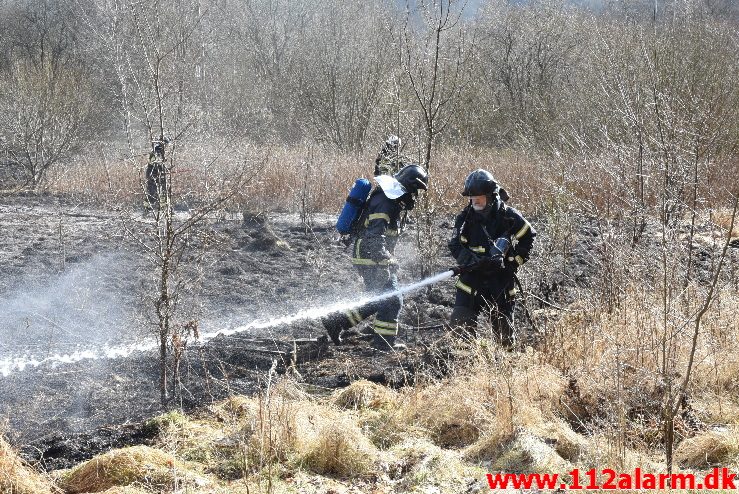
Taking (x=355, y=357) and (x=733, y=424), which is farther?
(x=355, y=357)

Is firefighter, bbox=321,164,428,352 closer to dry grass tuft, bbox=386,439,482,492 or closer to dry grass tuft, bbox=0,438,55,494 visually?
dry grass tuft, bbox=386,439,482,492

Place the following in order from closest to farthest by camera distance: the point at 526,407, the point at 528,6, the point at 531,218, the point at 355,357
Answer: the point at 526,407 → the point at 355,357 → the point at 531,218 → the point at 528,6

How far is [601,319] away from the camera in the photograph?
6.30 metres

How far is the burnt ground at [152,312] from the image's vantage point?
208 inches

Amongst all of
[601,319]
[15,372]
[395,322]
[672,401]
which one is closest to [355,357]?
[395,322]

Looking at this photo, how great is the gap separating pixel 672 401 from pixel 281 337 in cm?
404

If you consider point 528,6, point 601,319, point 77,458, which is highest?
point 528,6

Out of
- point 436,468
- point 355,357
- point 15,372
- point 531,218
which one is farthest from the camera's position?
point 531,218

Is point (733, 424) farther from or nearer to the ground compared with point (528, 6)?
nearer to the ground

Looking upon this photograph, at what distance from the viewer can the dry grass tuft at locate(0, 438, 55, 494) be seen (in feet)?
11.9

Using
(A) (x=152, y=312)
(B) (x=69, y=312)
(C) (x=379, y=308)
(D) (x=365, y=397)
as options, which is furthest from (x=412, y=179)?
(B) (x=69, y=312)

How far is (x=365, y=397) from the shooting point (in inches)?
214

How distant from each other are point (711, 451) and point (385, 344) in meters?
3.21

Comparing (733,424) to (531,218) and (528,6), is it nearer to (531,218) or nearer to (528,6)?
(531,218)
